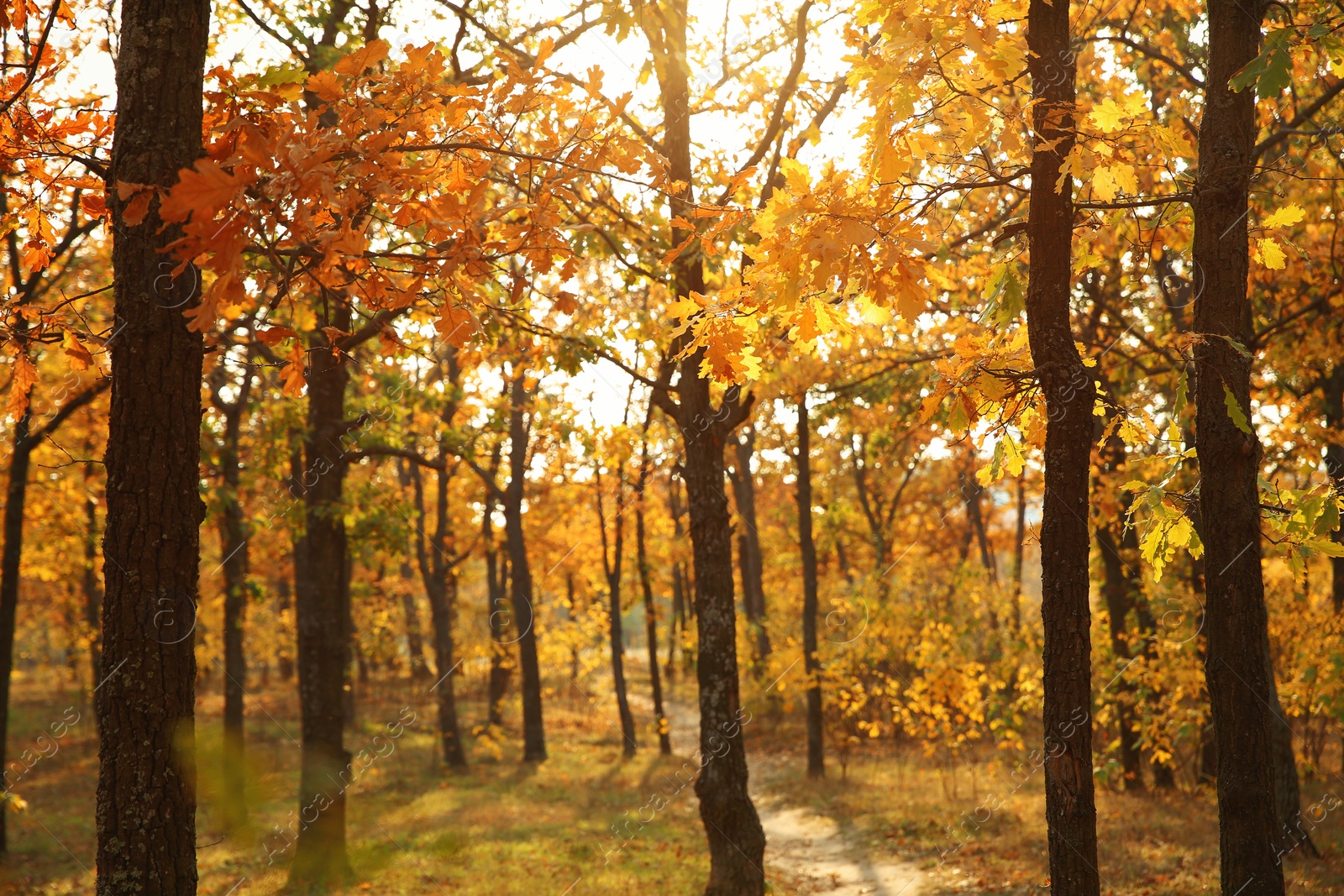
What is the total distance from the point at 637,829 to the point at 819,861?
8.70ft

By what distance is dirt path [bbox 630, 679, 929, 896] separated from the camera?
919 cm

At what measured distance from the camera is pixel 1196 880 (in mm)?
7766

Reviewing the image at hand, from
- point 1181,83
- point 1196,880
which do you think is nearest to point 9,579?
point 1196,880

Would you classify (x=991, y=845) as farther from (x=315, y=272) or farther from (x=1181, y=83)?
(x=315, y=272)

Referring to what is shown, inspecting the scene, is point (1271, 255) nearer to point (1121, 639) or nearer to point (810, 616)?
point (1121, 639)

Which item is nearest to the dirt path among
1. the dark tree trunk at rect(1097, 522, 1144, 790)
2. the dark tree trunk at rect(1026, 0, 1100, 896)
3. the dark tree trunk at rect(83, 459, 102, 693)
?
the dark tree trunk at rect(1097, 522, 1144, 790)

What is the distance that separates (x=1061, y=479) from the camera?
3.60 metres

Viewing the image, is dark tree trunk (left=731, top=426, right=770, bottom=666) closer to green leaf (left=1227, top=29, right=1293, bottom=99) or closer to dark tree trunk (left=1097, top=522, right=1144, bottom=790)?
dark tree trunk (left=1097, top=522, right=1144, bottom=790)

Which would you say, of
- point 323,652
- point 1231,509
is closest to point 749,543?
point 323,652

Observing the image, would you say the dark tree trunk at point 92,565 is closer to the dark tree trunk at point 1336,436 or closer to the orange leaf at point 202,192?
the orange leaf at point 202,192

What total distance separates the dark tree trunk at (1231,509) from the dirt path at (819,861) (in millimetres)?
5138

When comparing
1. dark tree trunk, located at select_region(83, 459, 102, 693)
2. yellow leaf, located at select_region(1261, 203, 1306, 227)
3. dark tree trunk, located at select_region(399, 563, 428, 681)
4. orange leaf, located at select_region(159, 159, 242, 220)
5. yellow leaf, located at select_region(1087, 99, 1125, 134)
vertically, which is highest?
yellow leaf, located at select_region(1087, 99, 1125, 134)

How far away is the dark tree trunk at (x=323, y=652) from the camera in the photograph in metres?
8.98

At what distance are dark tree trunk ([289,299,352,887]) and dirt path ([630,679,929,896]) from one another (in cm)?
443
